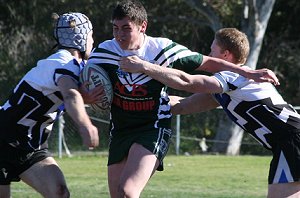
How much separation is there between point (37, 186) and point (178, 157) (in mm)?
13192

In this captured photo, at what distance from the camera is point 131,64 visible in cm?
659

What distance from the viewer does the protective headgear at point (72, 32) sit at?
700cm

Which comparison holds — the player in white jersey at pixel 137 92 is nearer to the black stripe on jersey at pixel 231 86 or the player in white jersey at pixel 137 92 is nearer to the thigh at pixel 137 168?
the thigh at pixel 137 168

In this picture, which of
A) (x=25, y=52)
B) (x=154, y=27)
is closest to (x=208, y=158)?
(x=154, y=27)

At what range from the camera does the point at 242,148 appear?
77.2ft

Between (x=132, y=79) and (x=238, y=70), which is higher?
(x=238, y=70)

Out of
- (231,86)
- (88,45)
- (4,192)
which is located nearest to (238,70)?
(231,86)

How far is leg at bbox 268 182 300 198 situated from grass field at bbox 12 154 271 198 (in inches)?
177

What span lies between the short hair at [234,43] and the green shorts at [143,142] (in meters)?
0.92

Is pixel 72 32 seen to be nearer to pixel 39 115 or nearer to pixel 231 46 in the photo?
pixel 39 115

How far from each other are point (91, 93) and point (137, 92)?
0.46 meters

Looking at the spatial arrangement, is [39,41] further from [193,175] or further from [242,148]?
[193,175]

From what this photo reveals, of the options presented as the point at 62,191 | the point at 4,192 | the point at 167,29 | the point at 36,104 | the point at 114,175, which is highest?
the point at 36,104

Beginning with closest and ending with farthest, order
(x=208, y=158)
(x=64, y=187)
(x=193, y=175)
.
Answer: (x=64, y=187)
(x=193, y=175)
(x=208, y=158)
